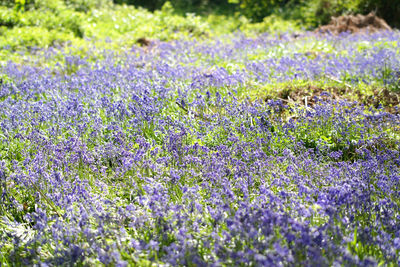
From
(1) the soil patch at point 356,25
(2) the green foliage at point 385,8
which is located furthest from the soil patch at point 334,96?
(2) the green foliage at point 385,8

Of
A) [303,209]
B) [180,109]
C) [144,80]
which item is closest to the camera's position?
[303,209]

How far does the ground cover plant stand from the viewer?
263cm

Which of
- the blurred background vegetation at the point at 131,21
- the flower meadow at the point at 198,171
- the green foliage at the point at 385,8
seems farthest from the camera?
the green foliage at the point at 385,8

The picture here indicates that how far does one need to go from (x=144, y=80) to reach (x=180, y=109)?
1.29 metres

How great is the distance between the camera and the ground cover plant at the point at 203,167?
2.63 meters

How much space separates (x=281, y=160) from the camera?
3881 mm

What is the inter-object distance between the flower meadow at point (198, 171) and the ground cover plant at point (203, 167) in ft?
0.05

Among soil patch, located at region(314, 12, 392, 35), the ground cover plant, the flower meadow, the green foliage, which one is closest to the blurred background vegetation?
the green foliage

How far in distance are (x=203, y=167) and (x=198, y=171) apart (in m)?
0.09

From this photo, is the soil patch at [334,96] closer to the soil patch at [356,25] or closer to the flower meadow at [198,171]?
the flower meadow at [198,171]

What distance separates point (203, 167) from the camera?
12.5 ft

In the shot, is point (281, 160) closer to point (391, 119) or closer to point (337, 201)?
point (337, 201)

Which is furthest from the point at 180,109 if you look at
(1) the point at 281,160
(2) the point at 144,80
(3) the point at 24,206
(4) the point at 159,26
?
(4) the point at 159,26

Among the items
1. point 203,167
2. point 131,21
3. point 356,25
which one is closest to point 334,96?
point 203,167
